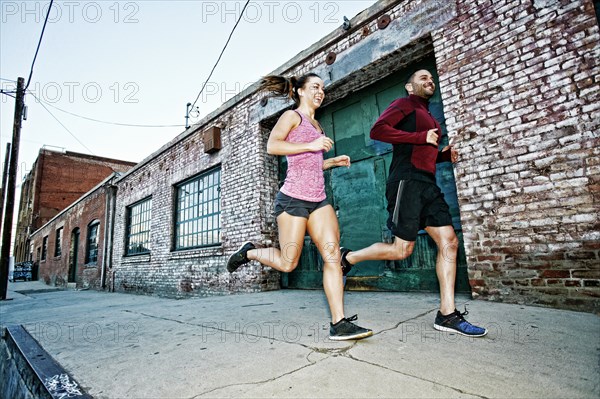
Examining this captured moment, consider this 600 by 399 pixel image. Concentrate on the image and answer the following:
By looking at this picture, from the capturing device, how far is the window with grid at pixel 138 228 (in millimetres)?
9307

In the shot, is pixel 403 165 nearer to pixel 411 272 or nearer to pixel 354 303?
pixel 354 303

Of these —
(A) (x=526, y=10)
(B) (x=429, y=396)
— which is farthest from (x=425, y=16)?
(B) (x=429, y=396)

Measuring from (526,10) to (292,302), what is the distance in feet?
12.8

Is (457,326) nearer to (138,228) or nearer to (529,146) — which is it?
(529,146)

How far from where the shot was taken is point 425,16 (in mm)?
3785

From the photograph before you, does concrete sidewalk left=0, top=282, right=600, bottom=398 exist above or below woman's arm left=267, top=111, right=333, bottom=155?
below

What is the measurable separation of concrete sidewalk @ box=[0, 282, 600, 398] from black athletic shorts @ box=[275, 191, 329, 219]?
31.7 inches

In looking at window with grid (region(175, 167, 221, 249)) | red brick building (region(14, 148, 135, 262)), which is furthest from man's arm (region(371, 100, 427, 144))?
red brick building (region(14, 148, 135, 262))

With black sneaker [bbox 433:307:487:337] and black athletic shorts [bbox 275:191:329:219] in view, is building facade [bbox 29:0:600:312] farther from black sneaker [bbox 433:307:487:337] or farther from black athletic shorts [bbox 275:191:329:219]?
black athletic shorts [bbox 275:191:329:219]

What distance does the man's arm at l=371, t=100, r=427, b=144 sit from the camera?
2.10 m

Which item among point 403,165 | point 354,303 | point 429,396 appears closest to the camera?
point 429,396

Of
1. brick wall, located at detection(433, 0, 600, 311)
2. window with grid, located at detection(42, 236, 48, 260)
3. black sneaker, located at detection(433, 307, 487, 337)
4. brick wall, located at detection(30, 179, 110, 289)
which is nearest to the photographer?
black sneaker, located at detection(433, 307, 487, 337)

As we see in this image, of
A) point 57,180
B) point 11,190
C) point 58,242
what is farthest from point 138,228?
point 57,180

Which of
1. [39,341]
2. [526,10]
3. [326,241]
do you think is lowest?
[39,341]
